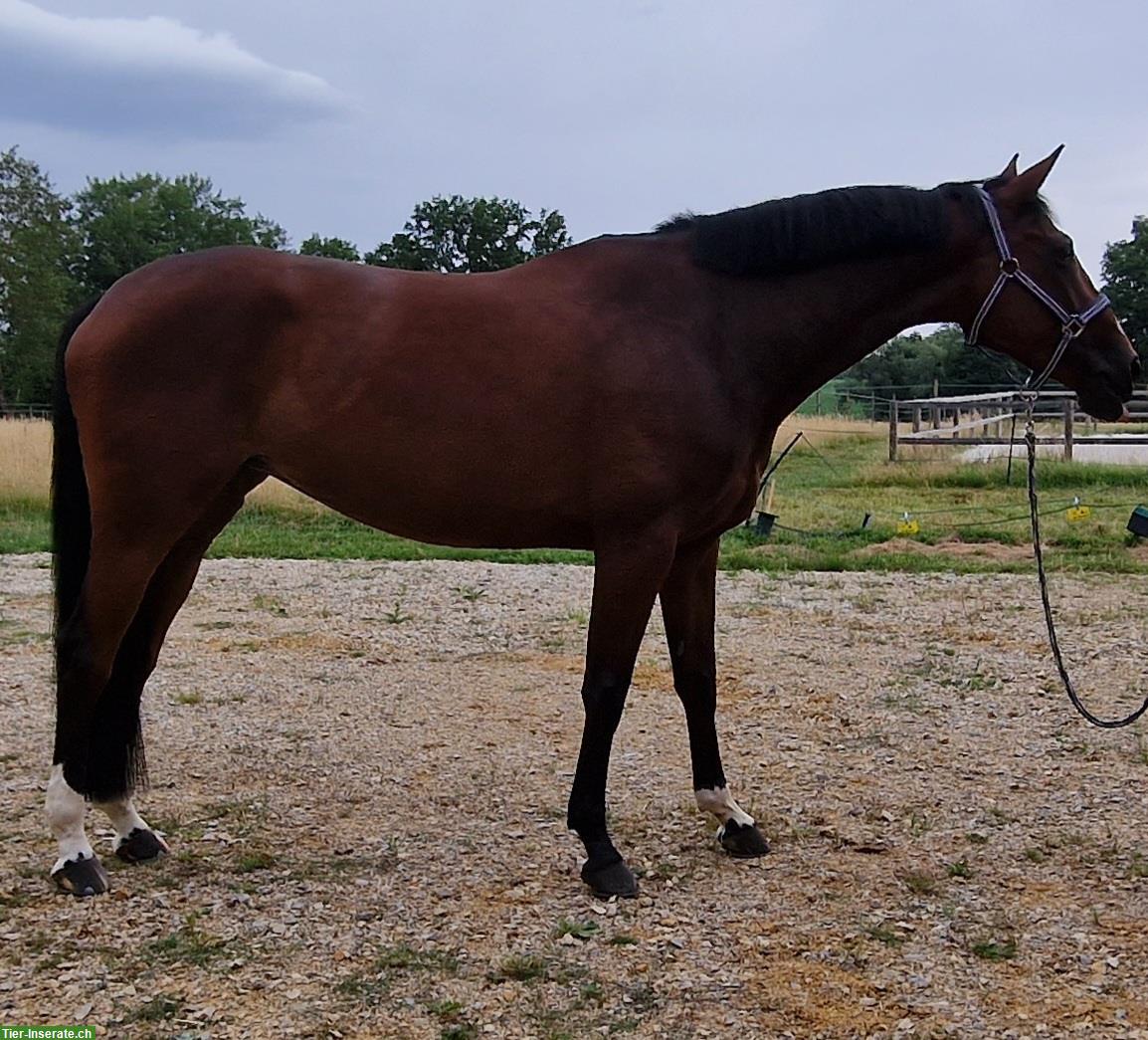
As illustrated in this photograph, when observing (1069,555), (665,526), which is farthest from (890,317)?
(1069,555)

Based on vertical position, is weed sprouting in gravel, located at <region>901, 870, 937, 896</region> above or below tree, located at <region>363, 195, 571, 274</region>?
below

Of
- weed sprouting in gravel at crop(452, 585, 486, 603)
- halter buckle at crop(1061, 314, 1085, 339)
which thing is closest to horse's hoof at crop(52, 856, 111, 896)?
halter buckle at crop(1061, 314, 1085, 339)

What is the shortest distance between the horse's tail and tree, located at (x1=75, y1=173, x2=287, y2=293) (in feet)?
184

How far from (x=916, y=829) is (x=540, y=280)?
254 cm

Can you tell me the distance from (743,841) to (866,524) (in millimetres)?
8292

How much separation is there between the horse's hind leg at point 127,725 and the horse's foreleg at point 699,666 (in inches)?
63.8

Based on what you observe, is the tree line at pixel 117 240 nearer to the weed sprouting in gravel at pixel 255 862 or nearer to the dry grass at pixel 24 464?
the dry grass at pixel 24 464

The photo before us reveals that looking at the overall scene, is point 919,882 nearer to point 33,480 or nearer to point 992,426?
point 33,480

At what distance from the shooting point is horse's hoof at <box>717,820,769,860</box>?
147 inches

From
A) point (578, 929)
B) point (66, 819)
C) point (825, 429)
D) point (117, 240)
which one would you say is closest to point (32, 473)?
point (66, 819)

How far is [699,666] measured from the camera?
3.92m

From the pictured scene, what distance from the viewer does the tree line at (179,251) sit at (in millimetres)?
34875

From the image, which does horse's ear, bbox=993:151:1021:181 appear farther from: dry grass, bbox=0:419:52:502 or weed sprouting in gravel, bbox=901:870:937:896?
dry grass, bbox=0:419:52:502

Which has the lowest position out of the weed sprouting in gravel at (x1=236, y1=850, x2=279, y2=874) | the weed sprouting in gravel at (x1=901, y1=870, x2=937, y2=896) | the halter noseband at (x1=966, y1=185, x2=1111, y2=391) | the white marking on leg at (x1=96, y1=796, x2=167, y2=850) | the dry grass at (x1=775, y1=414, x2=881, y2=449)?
the weed sprouting in gravel at (x1=236, y1=850, x2=279, y2=874)
